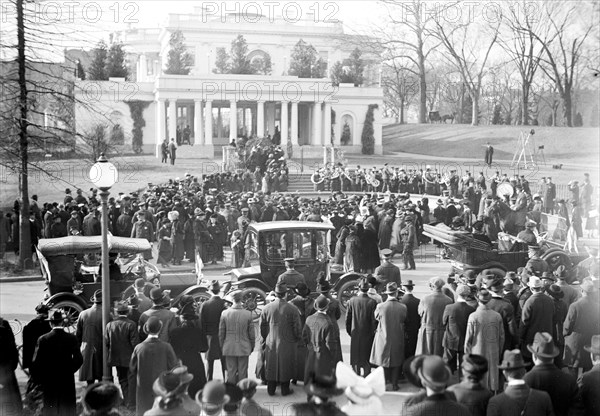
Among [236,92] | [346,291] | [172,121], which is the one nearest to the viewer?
[346,291]

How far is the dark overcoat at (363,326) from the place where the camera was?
934 cm

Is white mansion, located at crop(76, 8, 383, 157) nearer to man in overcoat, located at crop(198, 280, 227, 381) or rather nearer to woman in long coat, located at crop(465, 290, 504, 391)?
man in overcoat, located at crop(198, 280, 227, 381)

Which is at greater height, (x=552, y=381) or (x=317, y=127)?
(x=317, y=127)

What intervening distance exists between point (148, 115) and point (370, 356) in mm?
30627

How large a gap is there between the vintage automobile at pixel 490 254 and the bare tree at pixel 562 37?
16465mm

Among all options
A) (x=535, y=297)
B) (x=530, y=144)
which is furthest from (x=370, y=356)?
(x=530, y=144)

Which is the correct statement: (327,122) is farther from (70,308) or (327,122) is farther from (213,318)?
(213,318)

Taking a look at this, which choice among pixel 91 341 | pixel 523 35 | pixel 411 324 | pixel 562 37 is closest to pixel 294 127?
pixel 523 35

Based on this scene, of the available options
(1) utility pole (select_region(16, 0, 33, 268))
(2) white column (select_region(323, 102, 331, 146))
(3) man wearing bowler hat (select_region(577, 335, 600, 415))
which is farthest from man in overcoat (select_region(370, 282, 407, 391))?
(2) white column (select_region(323, 102, 331, 146))

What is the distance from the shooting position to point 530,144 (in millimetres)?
36688

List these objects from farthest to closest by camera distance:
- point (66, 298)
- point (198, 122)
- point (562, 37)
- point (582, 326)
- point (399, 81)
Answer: point (399, 81) < point (198, 122) < point (562, 37) < point (66, 298) < point (582, 326)

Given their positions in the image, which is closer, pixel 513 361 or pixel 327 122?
pixel 513 361

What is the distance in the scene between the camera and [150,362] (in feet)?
23.8

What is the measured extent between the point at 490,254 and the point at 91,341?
8.84m
